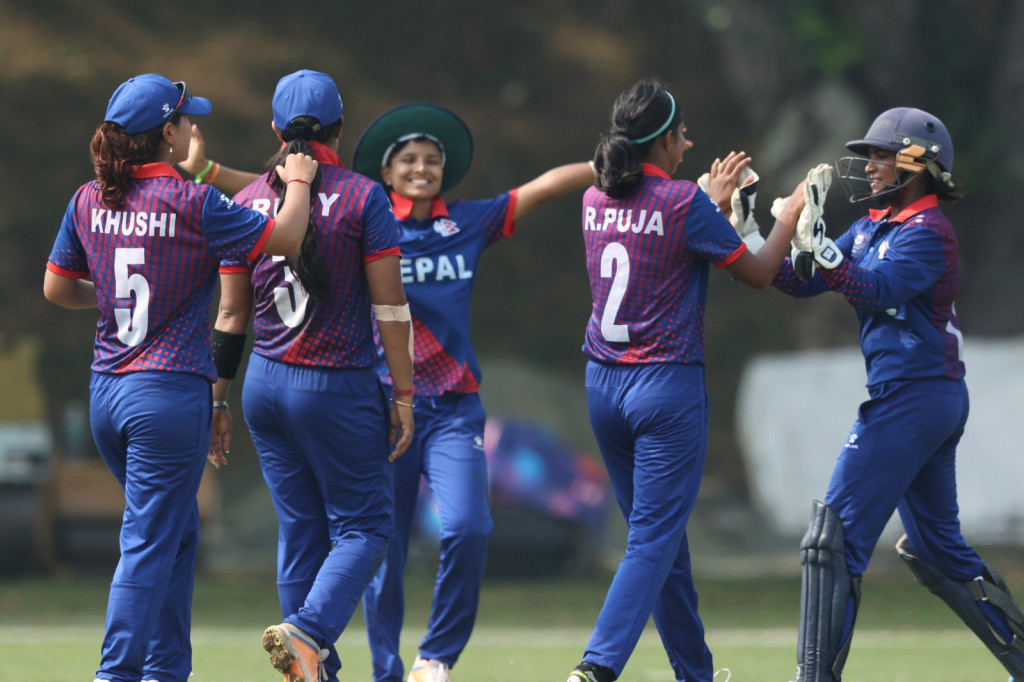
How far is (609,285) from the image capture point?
5.36 m

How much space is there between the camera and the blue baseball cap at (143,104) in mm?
5027

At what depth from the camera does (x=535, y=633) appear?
32.2ft

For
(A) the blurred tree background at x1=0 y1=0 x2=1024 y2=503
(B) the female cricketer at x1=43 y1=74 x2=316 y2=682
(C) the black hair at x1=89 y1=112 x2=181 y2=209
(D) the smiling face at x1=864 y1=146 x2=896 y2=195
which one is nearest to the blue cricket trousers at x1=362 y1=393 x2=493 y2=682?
(B) the female cricketer at x1=43 y1=74 x2=316 y2=682

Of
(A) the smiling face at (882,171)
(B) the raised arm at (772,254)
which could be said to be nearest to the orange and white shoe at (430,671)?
(B) the raised arm at (772,254)

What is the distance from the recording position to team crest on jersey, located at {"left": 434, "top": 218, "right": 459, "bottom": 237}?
20.7 ft

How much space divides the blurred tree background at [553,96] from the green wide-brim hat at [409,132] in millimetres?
8069

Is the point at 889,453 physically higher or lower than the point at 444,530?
higher

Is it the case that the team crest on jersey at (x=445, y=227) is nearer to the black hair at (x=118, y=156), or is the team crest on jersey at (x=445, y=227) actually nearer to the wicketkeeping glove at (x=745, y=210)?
the wicketkeeping glove at (x=745, y=210)

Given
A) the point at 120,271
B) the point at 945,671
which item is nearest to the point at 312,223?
the point at 120,271

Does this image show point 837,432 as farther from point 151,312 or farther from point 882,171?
point 151,312

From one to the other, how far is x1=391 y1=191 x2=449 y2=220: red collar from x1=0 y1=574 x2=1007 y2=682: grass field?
7.23 feet

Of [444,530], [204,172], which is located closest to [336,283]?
[444,530]

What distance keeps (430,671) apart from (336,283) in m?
1.71

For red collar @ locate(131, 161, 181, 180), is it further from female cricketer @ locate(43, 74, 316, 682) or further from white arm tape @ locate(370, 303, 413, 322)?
white arm tape @ locate(370, 303, 413, 322)
